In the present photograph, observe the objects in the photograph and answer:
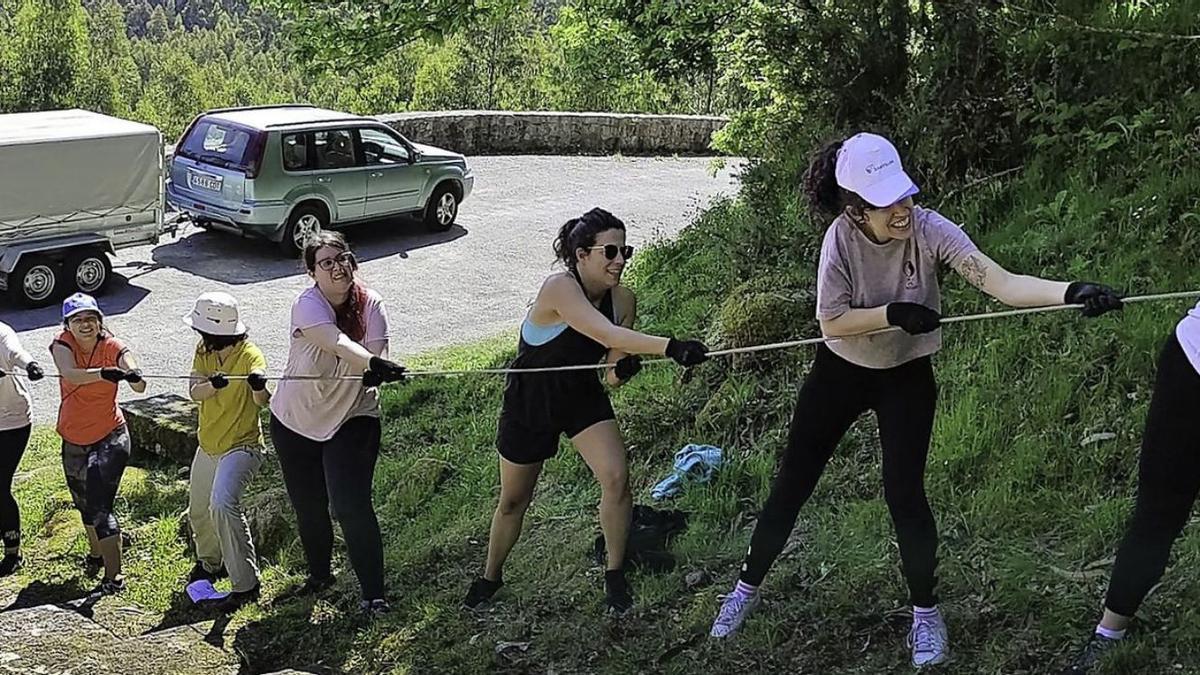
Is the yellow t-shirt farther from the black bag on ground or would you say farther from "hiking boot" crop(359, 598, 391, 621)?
the black bag on ground

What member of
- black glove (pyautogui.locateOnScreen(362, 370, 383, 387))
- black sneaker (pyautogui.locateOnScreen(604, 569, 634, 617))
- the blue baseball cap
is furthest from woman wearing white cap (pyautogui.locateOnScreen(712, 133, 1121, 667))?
the blue baseball cap

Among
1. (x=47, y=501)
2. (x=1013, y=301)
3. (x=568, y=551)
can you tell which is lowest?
(x=47, y=501)

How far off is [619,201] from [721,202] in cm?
816

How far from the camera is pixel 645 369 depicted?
781 centimetres

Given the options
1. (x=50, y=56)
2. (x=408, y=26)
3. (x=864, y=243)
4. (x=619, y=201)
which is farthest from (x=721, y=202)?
(x=50, y=56)

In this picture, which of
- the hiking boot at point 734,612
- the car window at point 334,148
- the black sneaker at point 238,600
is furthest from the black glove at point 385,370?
the car window at point 334,148

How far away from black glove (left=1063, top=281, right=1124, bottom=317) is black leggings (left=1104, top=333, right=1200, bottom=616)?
21 centimetres

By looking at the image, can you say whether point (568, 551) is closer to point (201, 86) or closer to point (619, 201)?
point (619, 201)

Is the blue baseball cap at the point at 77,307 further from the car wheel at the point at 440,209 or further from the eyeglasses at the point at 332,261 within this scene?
the car wheel at the point at 440,209

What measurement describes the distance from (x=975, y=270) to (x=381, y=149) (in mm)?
13636

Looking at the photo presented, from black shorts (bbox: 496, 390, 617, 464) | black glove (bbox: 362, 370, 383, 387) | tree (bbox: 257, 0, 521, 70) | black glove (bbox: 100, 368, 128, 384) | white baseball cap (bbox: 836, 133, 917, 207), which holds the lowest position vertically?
black glove (bbox: 100, 368, 128, 384)

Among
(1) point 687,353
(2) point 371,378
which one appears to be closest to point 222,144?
(2) point 371,378

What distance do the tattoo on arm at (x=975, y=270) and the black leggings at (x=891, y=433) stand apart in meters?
0.32

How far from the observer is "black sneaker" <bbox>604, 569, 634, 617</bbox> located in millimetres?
4953
